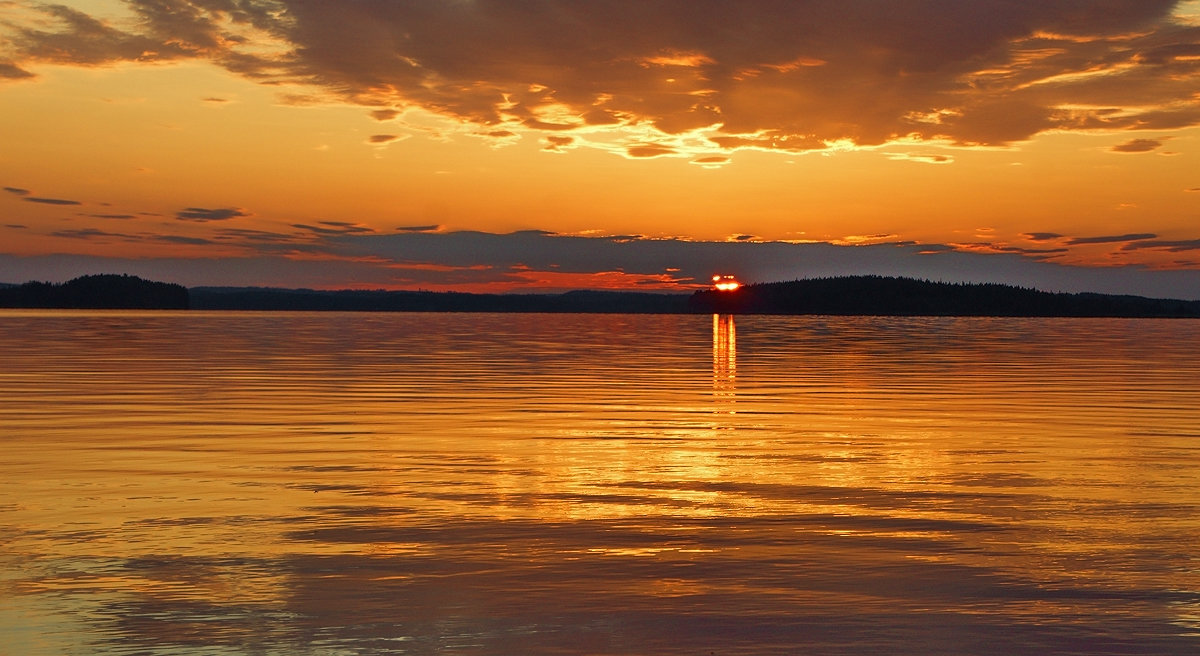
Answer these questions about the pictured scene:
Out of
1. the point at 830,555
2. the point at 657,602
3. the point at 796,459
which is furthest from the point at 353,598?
the point at 796,459

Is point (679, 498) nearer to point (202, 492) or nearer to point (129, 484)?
point (202, 492)

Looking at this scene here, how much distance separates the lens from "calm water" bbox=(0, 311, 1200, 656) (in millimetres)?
8852

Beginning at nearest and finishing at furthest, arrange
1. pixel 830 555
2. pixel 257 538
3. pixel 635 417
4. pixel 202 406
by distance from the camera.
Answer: pixel 830 555, pixel 257 538, pixel 635 417, pixel 202 406

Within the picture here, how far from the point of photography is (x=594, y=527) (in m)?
12.7

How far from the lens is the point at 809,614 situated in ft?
30.3

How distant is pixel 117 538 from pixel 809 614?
743 cm

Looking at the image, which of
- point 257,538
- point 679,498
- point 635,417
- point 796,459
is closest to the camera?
point 257,538

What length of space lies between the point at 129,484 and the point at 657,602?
9.13 m

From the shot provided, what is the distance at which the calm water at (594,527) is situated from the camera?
8.85 m

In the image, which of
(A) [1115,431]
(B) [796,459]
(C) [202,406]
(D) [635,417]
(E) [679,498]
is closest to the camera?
(E) [679,498]

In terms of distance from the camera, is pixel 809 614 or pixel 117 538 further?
pixel 117 538

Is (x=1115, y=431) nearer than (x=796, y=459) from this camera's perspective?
No

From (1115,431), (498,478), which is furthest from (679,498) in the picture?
(1115,431)

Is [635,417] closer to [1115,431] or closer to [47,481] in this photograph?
[1115,431]
